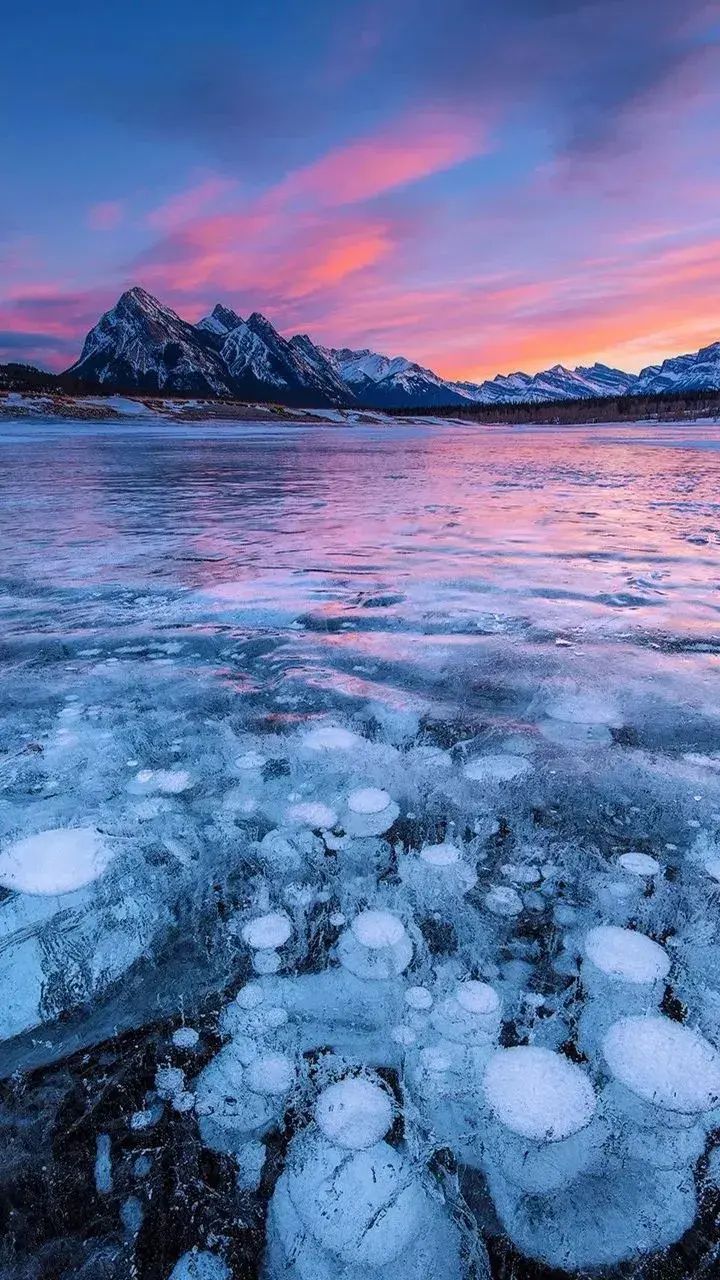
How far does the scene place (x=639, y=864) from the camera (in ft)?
6.31

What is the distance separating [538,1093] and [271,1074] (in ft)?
1.88

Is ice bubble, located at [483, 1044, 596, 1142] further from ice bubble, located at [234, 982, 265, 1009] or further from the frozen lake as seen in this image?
ice bubble, located at [234, 982, 265, 1009]

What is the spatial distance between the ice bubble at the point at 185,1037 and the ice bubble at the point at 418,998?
51cm

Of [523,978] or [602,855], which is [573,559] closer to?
[602,855]

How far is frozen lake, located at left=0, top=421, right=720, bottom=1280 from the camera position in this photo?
1103 mm

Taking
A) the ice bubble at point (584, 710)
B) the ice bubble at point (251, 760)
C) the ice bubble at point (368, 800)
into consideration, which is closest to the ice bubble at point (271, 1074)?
the ice bubble at point (368, 800)

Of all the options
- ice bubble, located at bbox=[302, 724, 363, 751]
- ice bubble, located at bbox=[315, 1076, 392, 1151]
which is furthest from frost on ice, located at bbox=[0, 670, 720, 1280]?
ice bubble, located at bbox=[302, 724, 363, 751]

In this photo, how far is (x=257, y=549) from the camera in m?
6.68

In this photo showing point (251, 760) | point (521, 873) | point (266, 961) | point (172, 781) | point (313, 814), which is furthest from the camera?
point (251, 760)

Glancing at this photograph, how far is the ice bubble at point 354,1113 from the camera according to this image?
1.22m

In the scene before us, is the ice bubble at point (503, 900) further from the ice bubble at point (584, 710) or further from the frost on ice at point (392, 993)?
the ice bubble at point (584, 710)

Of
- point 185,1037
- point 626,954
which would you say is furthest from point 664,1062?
point 185,1037

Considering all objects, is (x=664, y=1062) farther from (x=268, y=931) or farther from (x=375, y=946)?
(x=268, y=931)

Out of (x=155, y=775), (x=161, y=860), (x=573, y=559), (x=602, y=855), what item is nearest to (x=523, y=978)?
(x=602, y=855)
